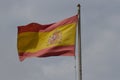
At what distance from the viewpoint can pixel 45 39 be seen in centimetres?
4531

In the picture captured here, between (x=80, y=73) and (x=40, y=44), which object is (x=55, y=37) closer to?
(x=40, y=44)

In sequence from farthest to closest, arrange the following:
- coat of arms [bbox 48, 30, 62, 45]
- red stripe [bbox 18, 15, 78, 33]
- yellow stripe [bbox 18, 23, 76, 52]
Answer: red stripe [bbox 18, 15, 78, 33] < coat of arms [bbox 48, 30, 62, 45] < yellow stripe [bbox 18, 23, 76, 52]

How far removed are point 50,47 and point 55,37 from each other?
0.82m

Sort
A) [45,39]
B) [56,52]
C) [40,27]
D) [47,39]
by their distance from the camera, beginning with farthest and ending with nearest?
[40,27]
[45,39]
[47,39]
[56,52]

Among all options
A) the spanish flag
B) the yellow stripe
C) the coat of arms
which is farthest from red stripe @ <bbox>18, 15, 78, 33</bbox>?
the coat of arms

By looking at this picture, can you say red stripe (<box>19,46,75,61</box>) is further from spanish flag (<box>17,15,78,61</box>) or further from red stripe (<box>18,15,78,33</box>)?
red stripe (<box>18,15,78,33</box>)

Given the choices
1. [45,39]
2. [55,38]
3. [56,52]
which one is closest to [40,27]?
[45,39]

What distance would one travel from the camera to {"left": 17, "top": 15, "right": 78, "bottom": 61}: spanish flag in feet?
144

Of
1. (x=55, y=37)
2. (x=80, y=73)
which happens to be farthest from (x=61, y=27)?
(x=80, y=73)

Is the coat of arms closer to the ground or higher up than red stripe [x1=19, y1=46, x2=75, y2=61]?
higher up

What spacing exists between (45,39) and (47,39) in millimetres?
265

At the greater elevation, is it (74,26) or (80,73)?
(74,26)

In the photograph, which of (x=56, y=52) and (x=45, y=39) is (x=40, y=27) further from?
(x=56, y=52)

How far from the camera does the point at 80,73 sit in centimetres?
4072
